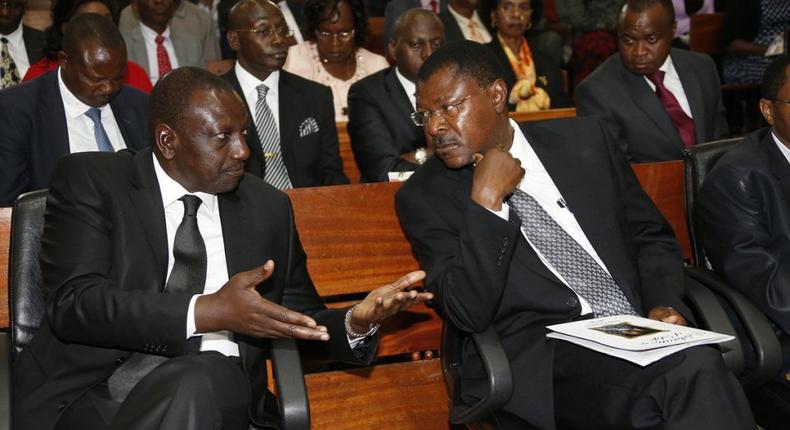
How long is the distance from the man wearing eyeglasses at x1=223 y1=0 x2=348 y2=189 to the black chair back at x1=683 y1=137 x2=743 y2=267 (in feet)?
6.51

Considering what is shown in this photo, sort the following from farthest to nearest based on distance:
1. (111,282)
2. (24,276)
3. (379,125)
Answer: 1. (379,125)
2. (24,276)
3. (111,282)

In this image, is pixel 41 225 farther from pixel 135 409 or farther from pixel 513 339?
pixel 513 339

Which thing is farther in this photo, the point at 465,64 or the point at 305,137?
the point at 305,137

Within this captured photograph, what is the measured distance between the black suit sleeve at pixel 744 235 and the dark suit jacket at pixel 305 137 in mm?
2094

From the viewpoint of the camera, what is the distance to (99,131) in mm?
4234

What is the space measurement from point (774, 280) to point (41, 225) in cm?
223

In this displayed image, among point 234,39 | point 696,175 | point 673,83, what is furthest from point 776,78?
point 234,39

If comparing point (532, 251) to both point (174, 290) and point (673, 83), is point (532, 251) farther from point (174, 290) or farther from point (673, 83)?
point (673, 83)

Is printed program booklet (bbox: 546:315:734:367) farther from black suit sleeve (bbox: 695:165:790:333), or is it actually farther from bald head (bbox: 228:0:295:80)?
bald head (bbox: 228:0:295:80)

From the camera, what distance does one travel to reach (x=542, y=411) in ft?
9.06

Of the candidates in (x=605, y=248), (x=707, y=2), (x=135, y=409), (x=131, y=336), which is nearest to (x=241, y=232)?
(x=131, y=336)

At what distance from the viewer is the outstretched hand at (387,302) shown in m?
2.53

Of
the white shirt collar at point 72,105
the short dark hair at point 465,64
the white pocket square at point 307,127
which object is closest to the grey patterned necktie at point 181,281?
the short dark hair at point 465,64

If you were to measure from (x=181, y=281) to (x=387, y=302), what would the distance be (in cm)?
60
